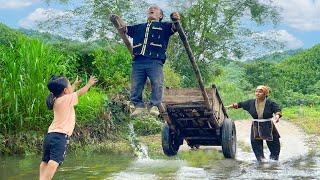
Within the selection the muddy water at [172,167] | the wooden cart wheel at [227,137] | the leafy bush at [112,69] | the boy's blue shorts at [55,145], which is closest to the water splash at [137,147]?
the muddy water at [172,167]

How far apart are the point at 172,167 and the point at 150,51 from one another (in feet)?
8.84

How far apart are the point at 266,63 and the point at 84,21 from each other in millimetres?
16549

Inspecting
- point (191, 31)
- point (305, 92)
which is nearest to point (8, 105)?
point (191, 31)

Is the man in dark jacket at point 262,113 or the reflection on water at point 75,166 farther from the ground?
the man in dark jacket at point 262,113

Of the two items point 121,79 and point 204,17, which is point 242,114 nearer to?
point 204,17

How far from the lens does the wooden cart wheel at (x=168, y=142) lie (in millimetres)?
12070

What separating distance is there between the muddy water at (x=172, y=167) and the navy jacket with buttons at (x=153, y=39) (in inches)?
78.7

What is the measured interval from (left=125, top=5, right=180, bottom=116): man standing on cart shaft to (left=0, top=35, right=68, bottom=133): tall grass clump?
14.4 ft

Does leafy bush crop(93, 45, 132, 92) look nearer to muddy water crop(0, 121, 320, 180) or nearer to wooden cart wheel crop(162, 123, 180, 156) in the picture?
muddy water crop(0, 121, 320, 180)

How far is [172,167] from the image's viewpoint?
10.9 m

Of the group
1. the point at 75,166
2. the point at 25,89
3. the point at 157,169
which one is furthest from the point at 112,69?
the point at 157,169

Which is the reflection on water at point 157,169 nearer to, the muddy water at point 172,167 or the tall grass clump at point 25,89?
the muddy water at point 172,167

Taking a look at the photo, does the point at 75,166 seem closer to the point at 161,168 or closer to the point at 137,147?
the point at 161,168

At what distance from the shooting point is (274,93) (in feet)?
128
